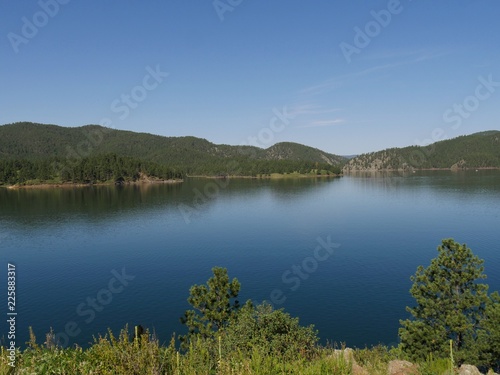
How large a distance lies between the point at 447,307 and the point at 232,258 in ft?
171

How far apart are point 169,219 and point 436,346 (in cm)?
10930

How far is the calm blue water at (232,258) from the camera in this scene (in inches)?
1944

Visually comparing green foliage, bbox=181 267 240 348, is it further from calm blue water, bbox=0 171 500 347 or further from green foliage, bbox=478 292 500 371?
green foliage, bbox=478 292 500 371

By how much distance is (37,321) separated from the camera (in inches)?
1885

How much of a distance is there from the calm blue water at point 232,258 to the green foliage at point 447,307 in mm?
14021

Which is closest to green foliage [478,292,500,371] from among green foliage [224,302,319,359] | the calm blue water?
green foliage [224,302,319,359]

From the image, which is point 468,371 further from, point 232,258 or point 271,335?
point 232,258

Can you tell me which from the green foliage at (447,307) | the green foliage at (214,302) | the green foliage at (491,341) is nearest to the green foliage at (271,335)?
the green foliage at (214,302)

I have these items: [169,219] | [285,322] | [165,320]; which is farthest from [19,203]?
[285,322]

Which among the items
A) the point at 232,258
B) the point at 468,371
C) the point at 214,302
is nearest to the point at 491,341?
the point at 468,371

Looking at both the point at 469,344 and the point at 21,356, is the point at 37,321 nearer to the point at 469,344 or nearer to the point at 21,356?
the point at 21,356

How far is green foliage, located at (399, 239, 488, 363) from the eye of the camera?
2808cm

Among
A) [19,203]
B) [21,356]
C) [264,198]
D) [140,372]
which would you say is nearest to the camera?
[140,372]

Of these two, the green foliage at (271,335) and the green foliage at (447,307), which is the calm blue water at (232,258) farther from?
the green foliage at (271,335)
